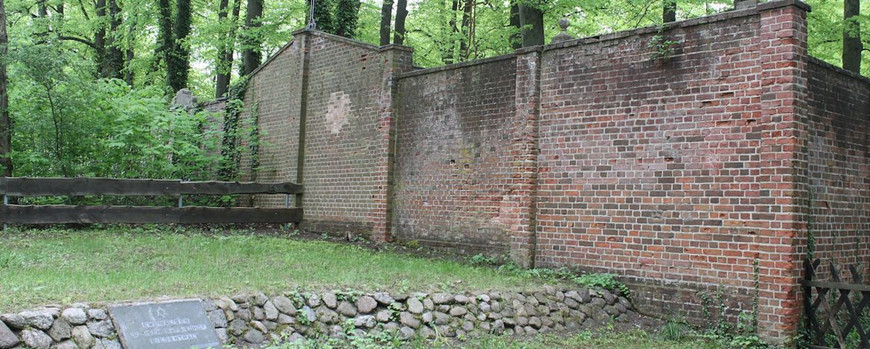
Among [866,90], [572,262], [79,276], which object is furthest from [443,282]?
[866,90]

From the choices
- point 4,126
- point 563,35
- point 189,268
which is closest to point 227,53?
point 4,126

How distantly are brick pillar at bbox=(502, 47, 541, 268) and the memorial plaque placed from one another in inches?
196

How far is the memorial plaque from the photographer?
18.5ft

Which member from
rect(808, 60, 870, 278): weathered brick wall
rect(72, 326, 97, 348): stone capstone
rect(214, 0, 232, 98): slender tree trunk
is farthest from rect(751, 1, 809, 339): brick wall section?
rect(214, 0, 232, 98): slender tree trunk

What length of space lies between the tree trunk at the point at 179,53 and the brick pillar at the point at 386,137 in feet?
34.0

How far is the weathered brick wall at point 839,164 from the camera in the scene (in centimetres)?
833

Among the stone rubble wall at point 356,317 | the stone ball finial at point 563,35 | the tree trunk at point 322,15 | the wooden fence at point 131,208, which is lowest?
the stone rubble wall at point 356,317

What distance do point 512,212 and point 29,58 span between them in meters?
8.93

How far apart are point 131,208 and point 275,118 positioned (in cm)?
392

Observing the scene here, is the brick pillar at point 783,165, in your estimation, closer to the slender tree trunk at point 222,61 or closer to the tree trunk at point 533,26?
the tree trunk at point 533,26

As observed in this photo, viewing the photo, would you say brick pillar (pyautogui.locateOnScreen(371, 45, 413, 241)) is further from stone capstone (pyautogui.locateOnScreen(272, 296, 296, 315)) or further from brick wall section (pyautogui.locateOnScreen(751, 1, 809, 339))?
brick wall section (pyautogui.locateOnScreen(751, 1, 809, 339))

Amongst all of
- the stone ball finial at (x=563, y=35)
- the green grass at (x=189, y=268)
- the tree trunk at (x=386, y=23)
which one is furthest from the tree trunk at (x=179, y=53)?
the stone ball finial at (x=563, y=35)

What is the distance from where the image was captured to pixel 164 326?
5.83 m

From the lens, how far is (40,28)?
21.4m
